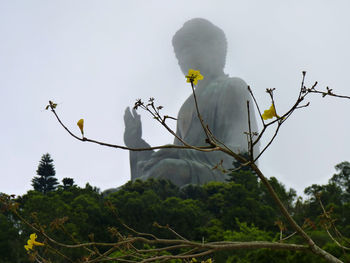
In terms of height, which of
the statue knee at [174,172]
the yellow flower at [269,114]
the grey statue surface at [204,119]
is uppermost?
the grey statue surface at [204,119]

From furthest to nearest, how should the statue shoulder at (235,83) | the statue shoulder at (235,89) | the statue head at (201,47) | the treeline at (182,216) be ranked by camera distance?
1. the statue head at (201,47)
2. the statue shoulder at (235,83)
3. the statue shoulder at (235,89)
4. the treeline at (182,216)

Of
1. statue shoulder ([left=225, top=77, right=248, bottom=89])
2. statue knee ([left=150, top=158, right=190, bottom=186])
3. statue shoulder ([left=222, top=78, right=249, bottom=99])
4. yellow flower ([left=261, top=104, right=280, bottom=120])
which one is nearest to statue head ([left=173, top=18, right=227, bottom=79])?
statue shoulder ([left=225, top=77, right=248, bottom=89])

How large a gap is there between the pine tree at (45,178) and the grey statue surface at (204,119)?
385 centimetres

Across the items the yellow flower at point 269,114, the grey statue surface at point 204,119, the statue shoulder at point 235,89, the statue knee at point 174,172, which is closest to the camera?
the yellow flower at point 269,114

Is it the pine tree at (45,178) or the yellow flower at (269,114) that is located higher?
the pine tree at (45,178)

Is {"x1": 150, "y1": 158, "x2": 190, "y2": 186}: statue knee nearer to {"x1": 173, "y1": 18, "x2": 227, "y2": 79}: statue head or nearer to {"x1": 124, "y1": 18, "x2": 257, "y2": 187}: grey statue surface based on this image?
{"x1": 124, "y1": 18, "x2": 257, "y2": 187}: grey statue surface

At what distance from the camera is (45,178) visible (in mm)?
19219

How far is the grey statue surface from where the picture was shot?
18.2 metres

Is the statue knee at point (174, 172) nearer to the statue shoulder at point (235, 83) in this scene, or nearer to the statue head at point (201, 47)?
the statue shoulder at point (235, 83)

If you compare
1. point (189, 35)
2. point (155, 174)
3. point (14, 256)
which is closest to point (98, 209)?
point (14, 256)

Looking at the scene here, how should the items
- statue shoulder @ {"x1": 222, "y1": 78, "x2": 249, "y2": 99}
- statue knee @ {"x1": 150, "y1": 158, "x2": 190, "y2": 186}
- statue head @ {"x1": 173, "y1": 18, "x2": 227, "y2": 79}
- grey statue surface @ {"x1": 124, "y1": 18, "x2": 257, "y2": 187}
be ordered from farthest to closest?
statue head @ {"x1": 173, "y1": 18, "x2": 227, "y2": 79}
statue shoulder @ {"x1": 222, "y1": 78, "x2": 249, "y2": 99}
grey statue surface @ {"x1": 124, "y1": 18, "x2": 257, "y2": 187}
statue knee @ {"x1": 150, "y1": 158, "x2": 190, "y2": 186}

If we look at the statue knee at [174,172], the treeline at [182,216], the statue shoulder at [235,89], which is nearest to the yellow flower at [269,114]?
the treeline at [182,216]

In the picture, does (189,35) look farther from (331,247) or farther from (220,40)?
(331,247)

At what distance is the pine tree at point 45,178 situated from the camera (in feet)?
61.6
